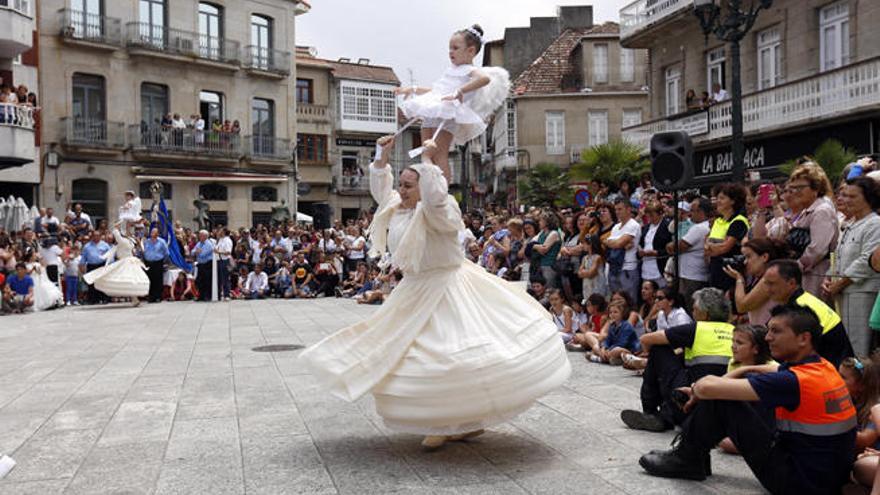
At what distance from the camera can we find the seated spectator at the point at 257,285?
2133cm

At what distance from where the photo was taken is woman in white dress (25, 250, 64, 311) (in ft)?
59.5

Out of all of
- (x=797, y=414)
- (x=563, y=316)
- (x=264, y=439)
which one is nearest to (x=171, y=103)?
(x=563, y=316)

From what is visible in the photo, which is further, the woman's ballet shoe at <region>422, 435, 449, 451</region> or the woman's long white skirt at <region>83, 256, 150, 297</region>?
the woman's long white skirt at <region>83, 256, 150, 297</region>

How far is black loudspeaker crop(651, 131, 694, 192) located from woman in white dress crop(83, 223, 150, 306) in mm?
12519

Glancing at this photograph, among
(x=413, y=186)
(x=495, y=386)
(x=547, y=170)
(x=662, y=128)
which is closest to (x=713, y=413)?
(x=495, y=386)

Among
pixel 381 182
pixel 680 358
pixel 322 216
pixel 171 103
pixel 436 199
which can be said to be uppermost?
pixel 171 103

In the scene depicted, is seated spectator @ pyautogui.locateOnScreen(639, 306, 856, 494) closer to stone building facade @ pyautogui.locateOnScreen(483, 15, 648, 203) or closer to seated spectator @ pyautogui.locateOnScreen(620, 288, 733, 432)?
seated spectator @ pyautogui.locateOnScreen(620, 288, 733, 432)

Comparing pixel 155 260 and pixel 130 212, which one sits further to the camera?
pixel 155 260

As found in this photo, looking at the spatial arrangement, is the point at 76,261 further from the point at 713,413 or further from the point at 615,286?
the point at 713,413

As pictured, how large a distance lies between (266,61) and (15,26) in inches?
550

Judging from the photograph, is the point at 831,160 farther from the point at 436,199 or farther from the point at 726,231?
the point at 436,199

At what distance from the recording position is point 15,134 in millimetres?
24531

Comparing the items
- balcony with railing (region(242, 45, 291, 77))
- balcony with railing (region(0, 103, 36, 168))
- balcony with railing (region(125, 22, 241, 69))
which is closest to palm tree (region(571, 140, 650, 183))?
balcony with railing (region(0, 103, 36, 168))

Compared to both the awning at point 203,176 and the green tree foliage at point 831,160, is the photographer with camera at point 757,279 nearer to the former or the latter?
the green tree foliage at point 831,160
